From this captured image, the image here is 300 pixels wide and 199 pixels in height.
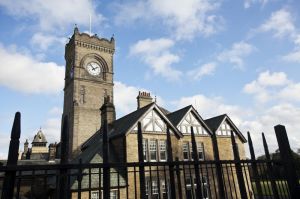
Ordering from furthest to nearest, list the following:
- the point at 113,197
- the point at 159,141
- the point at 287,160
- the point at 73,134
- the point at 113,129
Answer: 1. the point at 73,134
2. the point at 113,129
3. the point at 159,141
4. the point at 113,197
5. the point at 287,160

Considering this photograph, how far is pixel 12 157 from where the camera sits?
127 inches

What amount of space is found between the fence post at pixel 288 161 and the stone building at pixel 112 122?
4.06m

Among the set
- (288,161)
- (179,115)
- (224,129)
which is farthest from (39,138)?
(288,161)

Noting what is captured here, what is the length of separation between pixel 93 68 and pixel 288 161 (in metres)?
39.1

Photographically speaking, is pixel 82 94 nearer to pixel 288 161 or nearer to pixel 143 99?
pixel 143 99

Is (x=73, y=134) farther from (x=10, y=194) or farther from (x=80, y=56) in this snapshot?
(x=10, y=194)

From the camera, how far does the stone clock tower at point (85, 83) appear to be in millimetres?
36406

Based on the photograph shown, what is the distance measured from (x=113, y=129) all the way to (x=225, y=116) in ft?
37.3

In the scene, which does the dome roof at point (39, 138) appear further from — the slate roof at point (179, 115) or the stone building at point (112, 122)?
the slate roof at point (179, 115)

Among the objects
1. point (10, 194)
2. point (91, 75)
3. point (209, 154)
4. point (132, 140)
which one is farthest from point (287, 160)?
point (91, 75)

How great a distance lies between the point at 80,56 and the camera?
135 ft

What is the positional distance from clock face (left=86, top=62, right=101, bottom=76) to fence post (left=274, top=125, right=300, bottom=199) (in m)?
38.3

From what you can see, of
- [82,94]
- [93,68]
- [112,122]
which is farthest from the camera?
[93,68]

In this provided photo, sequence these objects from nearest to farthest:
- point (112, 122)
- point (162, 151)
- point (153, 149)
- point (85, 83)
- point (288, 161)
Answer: point (288, 161)
point (153, 149)
point (162, 151)
point (112, 122)
point (85, 83)
